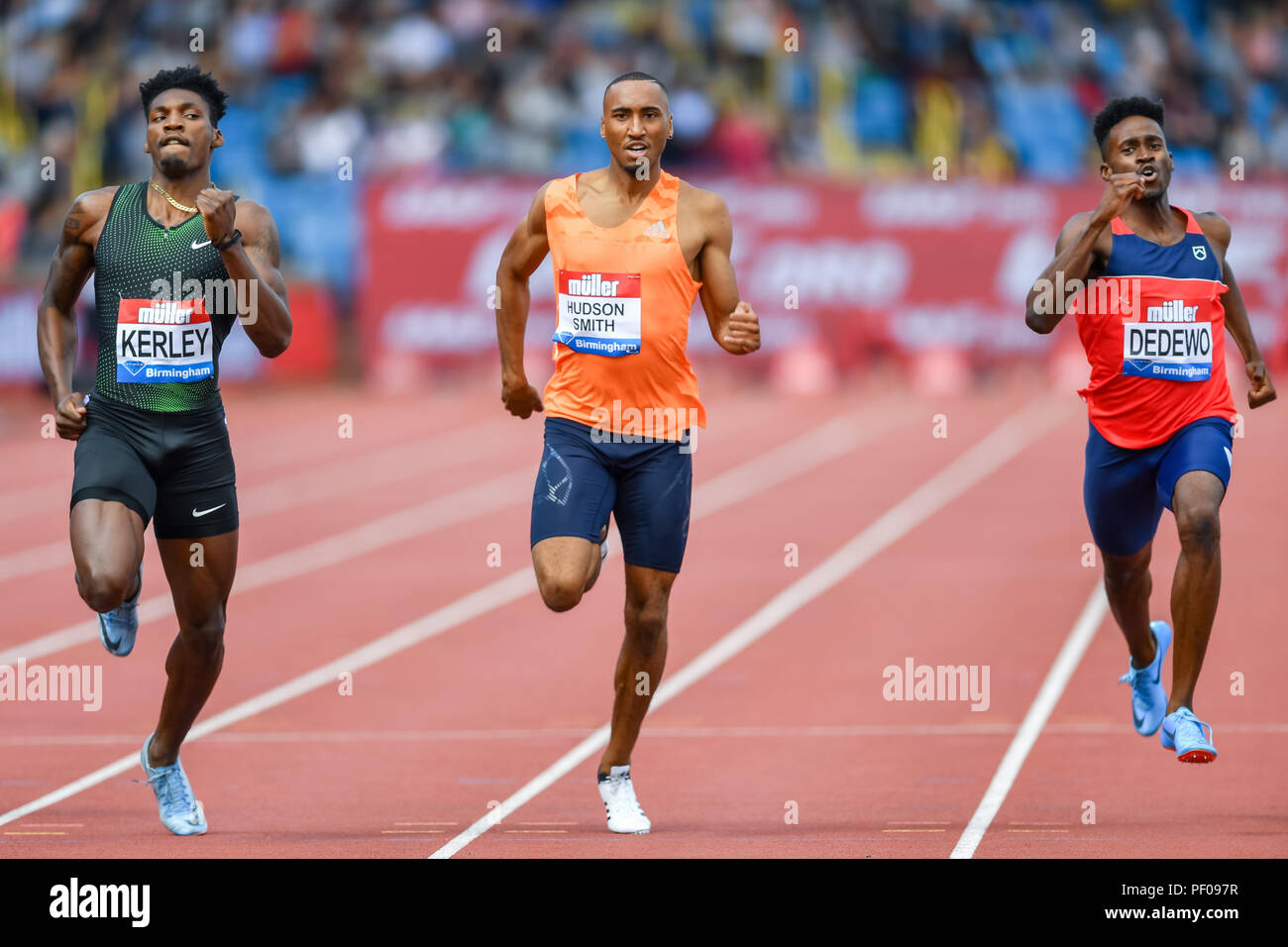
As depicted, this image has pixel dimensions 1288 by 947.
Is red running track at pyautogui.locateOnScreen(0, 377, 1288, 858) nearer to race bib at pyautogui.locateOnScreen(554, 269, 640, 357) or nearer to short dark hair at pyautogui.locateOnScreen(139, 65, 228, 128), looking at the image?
race bib at pyautogui.locateOnScreen(554, 269, 640, 357)

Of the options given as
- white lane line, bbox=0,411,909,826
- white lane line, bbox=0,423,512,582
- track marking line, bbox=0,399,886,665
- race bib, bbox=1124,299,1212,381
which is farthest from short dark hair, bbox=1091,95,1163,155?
white lane line, bbox=0,423,512,582

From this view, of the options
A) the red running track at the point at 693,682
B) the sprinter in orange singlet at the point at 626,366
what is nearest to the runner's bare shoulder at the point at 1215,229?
the sprinter in orange singlet at the point at 626,366

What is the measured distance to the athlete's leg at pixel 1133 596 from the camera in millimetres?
7508

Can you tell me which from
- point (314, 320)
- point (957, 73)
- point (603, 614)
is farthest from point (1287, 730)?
point (957, 73)

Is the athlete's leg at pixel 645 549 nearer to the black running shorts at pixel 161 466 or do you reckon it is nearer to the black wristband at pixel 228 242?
the black running shorts at pixel 161 466

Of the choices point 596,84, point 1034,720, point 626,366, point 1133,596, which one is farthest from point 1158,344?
point 596,84

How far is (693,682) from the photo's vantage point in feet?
32.9

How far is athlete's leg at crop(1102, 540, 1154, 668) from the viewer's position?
296 inches

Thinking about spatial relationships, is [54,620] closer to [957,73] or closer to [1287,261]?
[1287,261]

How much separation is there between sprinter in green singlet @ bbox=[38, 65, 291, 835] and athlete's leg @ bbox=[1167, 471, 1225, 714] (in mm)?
2904

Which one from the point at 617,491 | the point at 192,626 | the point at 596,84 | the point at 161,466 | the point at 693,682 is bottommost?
the point at 693,682

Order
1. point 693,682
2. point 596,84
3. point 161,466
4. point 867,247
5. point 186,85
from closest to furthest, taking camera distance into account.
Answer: point 186,85 < point 161,466 < point 693,682 < point 867,247 < point 596,84

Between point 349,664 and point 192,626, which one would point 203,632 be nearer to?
point 192,626

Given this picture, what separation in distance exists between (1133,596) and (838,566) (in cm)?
588
